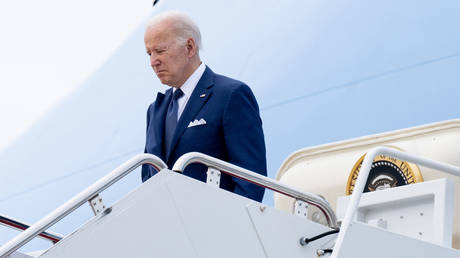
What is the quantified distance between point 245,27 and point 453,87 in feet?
9.06

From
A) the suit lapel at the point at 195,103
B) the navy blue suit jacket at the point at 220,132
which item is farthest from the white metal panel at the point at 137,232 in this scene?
the suit lapel at the point at 195,103

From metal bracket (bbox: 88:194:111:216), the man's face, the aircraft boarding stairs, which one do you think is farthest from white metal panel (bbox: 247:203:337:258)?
the man's face

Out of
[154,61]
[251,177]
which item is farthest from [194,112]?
[251,177]

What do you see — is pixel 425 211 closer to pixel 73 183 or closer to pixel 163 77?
pixel 163 77

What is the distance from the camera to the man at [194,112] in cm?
387

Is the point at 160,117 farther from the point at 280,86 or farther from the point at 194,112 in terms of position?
the point at 280,86

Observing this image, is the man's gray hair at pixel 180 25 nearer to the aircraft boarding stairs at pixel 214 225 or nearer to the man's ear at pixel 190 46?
the man's ear at pixel 190 46

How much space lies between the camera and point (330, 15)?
6.64 m

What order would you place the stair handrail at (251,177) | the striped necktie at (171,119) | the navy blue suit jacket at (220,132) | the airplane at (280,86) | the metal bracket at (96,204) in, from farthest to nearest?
the airplane at (280,86)
the striped necktie at (171,119)
the navy blue suit jacket at (220,132)
the stair handrail at (251,177)
the metal bracket at (96,204)

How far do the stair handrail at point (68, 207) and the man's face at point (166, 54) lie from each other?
90 centimetres

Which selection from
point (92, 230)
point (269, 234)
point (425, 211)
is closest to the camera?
point (92, 230)

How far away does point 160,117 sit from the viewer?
13.5ft

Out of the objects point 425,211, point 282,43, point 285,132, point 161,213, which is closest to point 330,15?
point 282,43

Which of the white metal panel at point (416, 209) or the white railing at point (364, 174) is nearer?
the white railing at point (364, 174)
